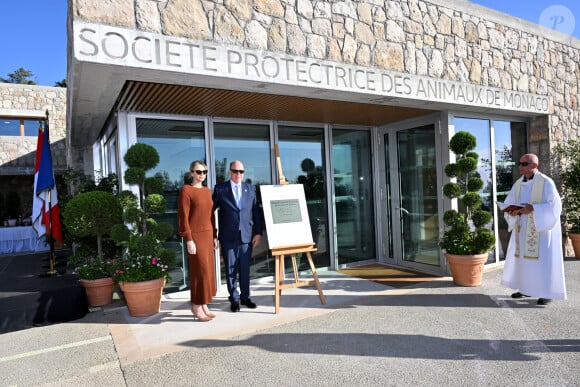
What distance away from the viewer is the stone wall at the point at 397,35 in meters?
3.25

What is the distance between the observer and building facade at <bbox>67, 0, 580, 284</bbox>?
3.29 metres

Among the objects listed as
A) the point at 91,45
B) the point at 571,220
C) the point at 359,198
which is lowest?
the point at 571,220

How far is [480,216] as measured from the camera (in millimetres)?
4891

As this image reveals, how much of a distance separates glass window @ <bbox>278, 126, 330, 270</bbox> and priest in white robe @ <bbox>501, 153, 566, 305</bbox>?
8.64ft

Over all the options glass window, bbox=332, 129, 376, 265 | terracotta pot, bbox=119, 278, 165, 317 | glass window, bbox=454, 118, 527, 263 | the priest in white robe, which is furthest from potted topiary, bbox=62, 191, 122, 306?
glass window, bbox=454, 118, 527, 263

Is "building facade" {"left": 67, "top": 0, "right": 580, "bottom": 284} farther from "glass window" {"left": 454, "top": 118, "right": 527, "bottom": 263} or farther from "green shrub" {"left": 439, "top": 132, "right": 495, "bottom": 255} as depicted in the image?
"green shrub" {"left": 439, "top": 132, "right": 495, "bottom": 255}

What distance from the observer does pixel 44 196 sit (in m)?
6.80

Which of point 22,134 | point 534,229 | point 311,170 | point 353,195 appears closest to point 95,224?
point 311,170

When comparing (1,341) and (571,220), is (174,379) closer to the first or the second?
(1,341)

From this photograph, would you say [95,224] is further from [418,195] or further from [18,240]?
[18,240]

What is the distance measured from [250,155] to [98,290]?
8.67ft

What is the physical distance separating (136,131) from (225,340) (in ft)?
9.19

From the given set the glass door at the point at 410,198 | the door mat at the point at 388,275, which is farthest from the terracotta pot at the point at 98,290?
the glass door at the point at 410,198

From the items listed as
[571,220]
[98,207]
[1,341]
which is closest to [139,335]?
[1,341]
